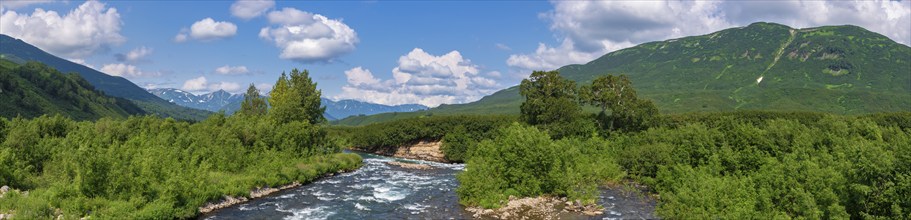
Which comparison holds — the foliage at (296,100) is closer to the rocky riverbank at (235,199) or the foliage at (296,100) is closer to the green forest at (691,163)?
the rocky riverbank at (235,199)

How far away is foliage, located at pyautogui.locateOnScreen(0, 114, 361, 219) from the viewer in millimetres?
36062

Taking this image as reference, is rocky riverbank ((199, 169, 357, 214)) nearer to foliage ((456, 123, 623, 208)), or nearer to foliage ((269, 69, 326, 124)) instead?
foliage ((456, 123, 623, 208))

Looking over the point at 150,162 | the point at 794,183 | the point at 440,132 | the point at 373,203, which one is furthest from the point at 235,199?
the point at 440,132

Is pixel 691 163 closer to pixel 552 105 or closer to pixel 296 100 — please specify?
pixel 552 105

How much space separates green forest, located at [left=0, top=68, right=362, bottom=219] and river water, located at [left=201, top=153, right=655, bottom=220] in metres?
3.46

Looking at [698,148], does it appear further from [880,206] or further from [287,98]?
[287,98]

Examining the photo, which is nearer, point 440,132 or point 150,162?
point 150,162

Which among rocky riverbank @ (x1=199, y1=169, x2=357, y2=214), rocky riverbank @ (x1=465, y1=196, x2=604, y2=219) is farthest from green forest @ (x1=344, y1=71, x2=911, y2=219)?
rocky riverbank @ (x1=199, y1=169, x2=357, y2=214)

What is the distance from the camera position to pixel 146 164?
4197 centimetres

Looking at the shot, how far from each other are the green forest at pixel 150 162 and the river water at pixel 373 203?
3461mm

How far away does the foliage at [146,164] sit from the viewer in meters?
36.1

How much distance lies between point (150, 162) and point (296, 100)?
51.0 m

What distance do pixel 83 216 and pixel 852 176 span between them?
50.8 metres

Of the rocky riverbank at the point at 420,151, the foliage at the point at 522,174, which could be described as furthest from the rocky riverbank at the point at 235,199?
the rocky riverbank at the point at 420,151
